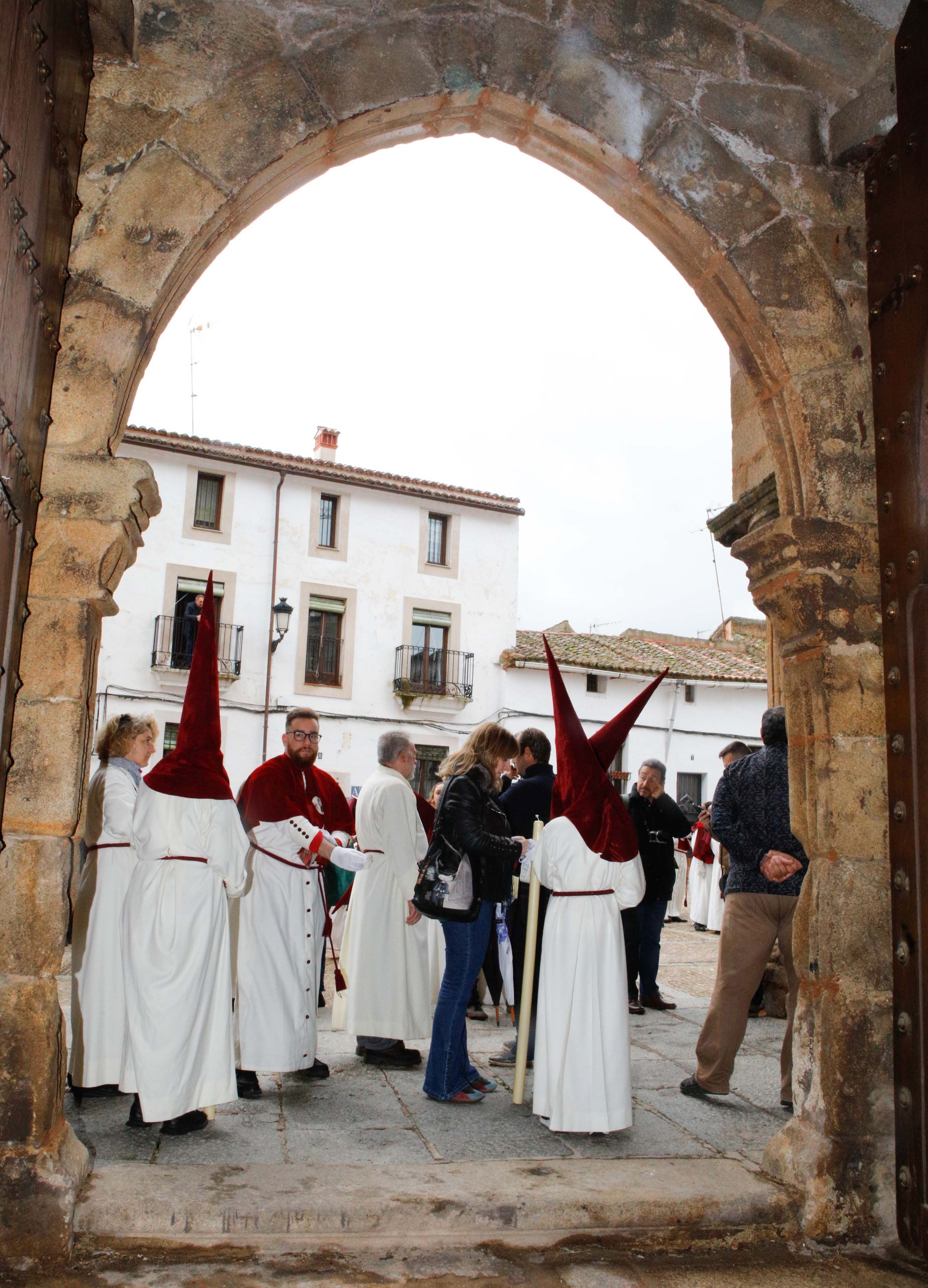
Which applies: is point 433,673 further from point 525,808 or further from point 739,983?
point 739,983

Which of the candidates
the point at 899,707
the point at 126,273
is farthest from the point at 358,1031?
the point at 126,273

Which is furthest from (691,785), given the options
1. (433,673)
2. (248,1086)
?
(248,1086)

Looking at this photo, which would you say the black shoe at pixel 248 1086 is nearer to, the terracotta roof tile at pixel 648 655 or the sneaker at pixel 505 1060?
the sneaker at pixel 505 1060

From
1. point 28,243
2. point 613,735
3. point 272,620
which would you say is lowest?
point 613,735

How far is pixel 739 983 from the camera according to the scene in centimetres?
419

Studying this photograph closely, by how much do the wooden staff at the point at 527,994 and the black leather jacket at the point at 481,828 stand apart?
13 cm

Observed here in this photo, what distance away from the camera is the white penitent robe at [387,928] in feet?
15.7

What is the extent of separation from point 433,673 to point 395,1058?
53.9ft

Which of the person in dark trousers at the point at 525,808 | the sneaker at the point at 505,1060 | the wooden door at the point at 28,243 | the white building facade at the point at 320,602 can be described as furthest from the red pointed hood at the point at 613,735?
the white building facade at the point at 320,602

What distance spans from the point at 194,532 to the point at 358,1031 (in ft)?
53.7

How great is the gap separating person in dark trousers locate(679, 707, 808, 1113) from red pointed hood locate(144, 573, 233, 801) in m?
2.12

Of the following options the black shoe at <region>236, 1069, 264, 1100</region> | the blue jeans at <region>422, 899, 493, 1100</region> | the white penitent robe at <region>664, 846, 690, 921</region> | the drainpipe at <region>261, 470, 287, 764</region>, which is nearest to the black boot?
the black shoe at <region>236, 1069, 264, 1100</region>

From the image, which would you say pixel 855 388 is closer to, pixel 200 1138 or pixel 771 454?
pixel 771 454

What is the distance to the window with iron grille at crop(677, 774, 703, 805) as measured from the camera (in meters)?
22.0
